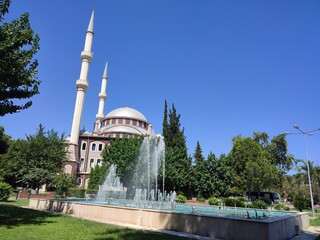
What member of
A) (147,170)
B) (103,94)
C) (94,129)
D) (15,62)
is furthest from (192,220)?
(94,129)

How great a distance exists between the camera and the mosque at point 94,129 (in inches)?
1609

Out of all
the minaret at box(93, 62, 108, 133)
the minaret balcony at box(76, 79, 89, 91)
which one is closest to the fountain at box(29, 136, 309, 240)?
the minaret balcony at box(76, 79, 89, 91)

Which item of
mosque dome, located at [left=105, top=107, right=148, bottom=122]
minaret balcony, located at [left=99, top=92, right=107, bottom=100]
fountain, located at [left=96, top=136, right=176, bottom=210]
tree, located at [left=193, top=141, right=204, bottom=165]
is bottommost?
fountain, located at [left=96, top=136, right=176, bottom=210]

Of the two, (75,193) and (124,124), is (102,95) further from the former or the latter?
(75,193)

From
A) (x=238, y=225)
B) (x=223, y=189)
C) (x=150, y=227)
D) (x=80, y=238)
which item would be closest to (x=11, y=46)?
(x=80, y=238)

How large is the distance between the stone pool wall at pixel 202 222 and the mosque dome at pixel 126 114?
40.3 m

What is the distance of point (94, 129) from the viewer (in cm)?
5375

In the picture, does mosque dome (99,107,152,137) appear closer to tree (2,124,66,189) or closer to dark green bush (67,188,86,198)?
tree (2,124,66,189)

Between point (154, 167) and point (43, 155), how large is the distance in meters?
12.6

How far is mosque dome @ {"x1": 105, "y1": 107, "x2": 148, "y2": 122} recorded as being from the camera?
52.9 m

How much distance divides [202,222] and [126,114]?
45.7 m

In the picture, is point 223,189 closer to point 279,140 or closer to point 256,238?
point 279,140

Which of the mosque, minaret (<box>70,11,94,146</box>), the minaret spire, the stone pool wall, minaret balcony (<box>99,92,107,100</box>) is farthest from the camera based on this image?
minaret balcony (<box>99,92,107,100</box>)

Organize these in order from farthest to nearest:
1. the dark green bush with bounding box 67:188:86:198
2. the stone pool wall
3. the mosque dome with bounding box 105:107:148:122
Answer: the mosque dome with bounding box 105:107:148:122 → the dark green bush with bounding box 67:188:86:198 → the stone pool wall
